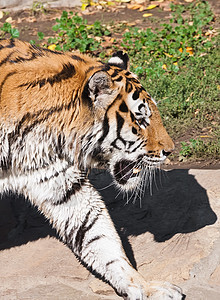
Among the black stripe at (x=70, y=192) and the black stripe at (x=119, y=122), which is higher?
the black stripe at (x=119, y=122)

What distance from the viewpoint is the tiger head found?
325 cm

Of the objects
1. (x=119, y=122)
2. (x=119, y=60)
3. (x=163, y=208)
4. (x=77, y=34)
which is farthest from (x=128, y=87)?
(x=77, y=34)

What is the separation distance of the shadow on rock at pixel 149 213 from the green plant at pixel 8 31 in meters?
3.65

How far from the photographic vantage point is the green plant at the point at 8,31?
7.54 meters

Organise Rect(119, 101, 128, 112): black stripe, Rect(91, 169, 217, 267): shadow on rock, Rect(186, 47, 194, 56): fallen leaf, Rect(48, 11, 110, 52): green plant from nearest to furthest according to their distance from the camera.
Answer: Rect(119, 101, 128, 112): black stripe → Rect(91, 169, 217, 267): shadow on rock → Rect(186, 47, 194, 56): fallen leaf → Rect(48, 11, 110, 52): green plant

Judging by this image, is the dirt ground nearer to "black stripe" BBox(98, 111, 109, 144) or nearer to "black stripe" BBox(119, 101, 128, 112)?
"black stripe" BBox(98, 111, 109, 144)

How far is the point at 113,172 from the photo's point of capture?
3.58 metres

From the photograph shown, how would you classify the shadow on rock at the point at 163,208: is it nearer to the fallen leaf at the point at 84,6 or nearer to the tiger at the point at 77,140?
the tiger at the point at 77,140

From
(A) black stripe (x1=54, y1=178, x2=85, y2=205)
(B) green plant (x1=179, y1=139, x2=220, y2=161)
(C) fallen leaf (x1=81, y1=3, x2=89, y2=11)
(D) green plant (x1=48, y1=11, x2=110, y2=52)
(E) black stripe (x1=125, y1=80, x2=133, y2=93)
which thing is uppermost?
(E) black stripe (x1=125, y1=80, x2=133, y2=93)

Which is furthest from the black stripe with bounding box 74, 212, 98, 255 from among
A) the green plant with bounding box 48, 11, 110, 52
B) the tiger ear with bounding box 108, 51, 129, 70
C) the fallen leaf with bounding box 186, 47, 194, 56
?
the green plant with bounding box 48, 11, 110, 52

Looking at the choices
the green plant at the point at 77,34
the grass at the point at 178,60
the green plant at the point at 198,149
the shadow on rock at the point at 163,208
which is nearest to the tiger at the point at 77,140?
the shadow on rock at the point at 163,208

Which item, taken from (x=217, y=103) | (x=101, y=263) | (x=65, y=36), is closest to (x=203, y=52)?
(x=217, y=103)

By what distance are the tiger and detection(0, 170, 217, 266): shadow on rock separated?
14.8 inches

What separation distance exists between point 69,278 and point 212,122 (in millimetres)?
2741
